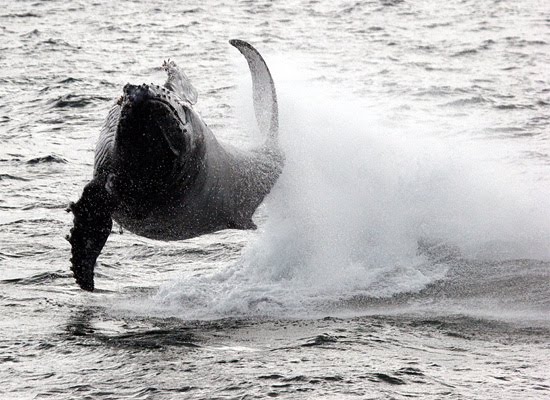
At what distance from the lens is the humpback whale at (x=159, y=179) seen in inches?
388

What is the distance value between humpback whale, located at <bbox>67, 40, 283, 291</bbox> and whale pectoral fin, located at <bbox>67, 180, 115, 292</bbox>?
0.04 feet

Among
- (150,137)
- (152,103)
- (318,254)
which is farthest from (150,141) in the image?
(318,254)

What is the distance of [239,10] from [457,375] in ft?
102

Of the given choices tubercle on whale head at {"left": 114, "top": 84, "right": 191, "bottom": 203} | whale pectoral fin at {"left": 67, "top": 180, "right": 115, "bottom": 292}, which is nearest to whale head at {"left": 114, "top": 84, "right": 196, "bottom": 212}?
tubercle on whale head at {"left": 114, "top": 84, "right": 191, "bottom": 203}

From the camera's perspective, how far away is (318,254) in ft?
48.5

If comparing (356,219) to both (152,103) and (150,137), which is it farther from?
(152,103)

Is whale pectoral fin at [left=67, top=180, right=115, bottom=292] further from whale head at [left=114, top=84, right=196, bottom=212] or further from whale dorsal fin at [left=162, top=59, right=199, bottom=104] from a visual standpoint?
whale dorsal fin at [left=162, top=59, right=199, bottom=104]

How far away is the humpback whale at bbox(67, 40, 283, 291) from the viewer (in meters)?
9.87

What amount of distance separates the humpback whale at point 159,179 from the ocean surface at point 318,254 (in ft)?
3.78

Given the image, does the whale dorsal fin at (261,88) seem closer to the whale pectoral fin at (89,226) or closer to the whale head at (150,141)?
the whale pectoral fin at (89,226)

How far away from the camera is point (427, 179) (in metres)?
17.3

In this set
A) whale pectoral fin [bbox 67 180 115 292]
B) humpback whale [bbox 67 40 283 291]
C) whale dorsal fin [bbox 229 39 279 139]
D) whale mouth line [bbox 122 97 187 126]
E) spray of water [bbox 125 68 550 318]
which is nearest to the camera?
whale mouth line [bbox 122 97 187 126]

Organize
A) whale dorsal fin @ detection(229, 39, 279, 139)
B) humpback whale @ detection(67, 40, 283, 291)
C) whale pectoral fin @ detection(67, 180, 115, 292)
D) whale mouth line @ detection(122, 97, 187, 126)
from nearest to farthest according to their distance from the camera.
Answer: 1. whale mouth line @ detection(122, 97, 187, 126)
2. humpback whale @ detection(67, 40, 283, 291)
3. whale pectoral fin @ detection(67, 180, 115, 292)
4. whale dorsal fin @ detection(229, 39, 279, 139)

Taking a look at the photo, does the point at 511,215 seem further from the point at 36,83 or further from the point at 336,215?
the point at 36,83
